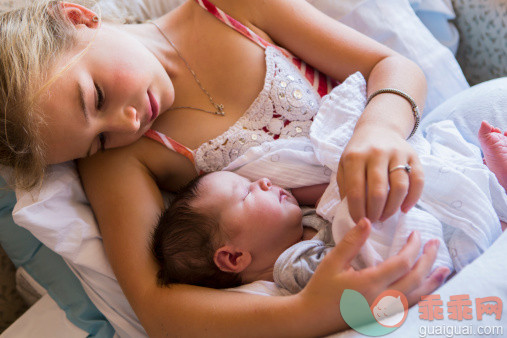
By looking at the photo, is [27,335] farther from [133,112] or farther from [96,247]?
[133,112]

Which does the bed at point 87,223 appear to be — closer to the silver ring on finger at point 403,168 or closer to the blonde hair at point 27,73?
the blonde hair at point 27,73

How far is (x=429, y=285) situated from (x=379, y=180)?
181 millimetres

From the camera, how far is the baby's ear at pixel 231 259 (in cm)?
86

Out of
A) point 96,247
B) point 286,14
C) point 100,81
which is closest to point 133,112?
point 100,81

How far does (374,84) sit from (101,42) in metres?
0.60

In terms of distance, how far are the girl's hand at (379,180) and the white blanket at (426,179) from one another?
5cm

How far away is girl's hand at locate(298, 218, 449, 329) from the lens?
0.64 metres

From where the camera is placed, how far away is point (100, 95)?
0.86 metres

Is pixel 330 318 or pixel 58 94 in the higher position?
pixel 58 94

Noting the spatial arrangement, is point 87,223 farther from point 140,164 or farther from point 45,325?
point 45,325

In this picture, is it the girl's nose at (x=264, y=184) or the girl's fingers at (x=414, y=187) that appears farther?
the girl's nose at (x=264, y=184)

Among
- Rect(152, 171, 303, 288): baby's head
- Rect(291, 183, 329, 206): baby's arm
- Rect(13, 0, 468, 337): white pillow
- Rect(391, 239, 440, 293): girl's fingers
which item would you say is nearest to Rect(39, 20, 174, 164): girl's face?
Rect(13, 0, 468, 337): white pillow

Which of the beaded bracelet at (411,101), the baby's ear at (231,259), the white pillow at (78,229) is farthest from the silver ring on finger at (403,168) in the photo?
the white pillow at (78,229)

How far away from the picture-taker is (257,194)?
0.89 meters
